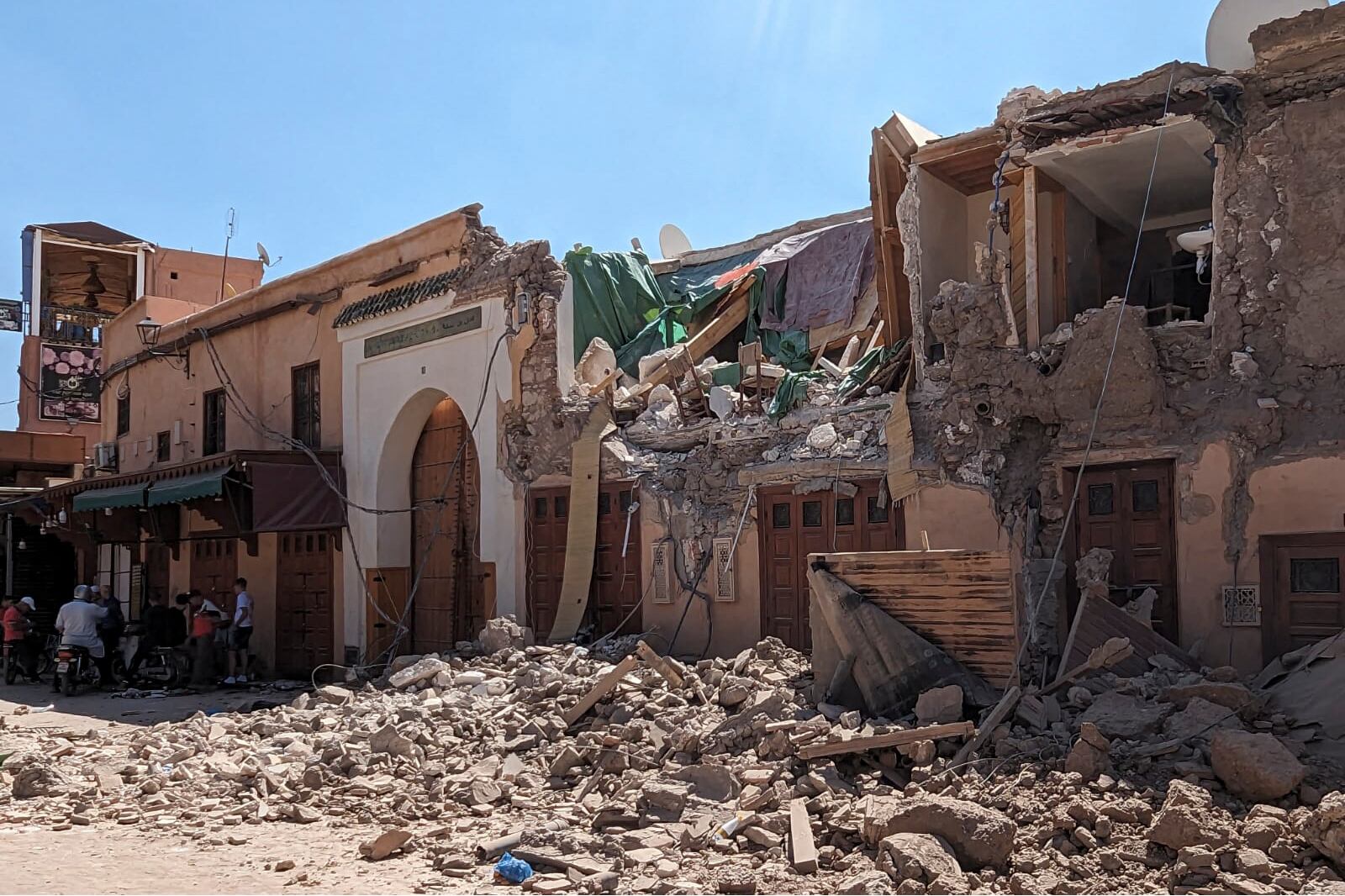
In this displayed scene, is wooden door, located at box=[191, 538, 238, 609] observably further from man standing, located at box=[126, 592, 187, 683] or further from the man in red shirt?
the man in red shirt

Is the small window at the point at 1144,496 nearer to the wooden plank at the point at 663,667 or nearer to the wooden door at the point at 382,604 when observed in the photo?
the wooden plank at the point at 663,667

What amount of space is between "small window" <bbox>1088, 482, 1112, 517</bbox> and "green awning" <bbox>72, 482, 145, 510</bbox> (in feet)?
43.0

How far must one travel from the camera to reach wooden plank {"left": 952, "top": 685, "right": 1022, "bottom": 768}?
7426 mm

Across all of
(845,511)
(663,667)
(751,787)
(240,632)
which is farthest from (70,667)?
(751,787)

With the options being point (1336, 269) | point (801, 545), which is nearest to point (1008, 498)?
point (801, 545)

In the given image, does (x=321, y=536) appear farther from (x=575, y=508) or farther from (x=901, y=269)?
(x=901, y=269)

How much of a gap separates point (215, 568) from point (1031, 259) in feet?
46.5

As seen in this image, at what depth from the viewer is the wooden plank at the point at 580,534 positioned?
45.3ft

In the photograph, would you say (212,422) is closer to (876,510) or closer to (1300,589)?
(876,510)

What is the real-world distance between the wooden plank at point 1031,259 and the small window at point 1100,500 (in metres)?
1.39

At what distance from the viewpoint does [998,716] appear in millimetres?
7645

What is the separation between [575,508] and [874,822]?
7.83m

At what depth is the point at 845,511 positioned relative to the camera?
11984 millimetres

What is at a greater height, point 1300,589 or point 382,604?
point 1300,589
